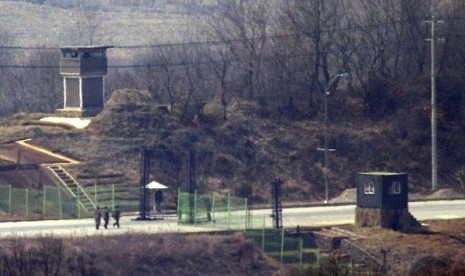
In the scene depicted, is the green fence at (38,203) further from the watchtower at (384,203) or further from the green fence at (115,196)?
the watchtower at (384,203)

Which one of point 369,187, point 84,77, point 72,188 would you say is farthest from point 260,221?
point 84,77

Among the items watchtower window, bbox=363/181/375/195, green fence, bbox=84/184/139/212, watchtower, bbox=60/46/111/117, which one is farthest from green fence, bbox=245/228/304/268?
watchtower, bbox=60/46/111/117

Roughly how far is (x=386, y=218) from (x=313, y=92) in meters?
26.7

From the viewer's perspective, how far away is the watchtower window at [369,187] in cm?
6341

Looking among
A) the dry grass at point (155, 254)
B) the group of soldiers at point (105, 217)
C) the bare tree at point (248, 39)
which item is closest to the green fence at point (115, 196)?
the group of soldiers at point (105, 217)

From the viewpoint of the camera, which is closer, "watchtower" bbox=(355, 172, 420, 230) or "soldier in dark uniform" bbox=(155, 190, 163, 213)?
"watchtower" bbox=(355, 172, 420, 230)

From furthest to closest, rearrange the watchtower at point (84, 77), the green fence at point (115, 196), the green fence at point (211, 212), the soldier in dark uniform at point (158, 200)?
the watchtower at point (84, 77)
the green fence at point (115, 196)
the soldier in dark uniform at point (158, 200)
the green fence at point (211, 212)

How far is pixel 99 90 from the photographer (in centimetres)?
8212

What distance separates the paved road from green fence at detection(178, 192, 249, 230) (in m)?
0.58

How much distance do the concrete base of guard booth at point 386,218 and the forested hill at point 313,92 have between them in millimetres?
11806

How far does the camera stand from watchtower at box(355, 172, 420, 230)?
2482 inches

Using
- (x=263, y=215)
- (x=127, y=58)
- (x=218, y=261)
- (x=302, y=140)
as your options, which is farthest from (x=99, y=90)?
(x=127, y=58)

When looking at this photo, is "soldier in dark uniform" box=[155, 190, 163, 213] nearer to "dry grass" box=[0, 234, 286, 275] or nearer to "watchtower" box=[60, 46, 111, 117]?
"dry grass" box=[0, 234, 286, 275]

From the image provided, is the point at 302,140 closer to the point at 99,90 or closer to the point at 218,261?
the point at 99,90
